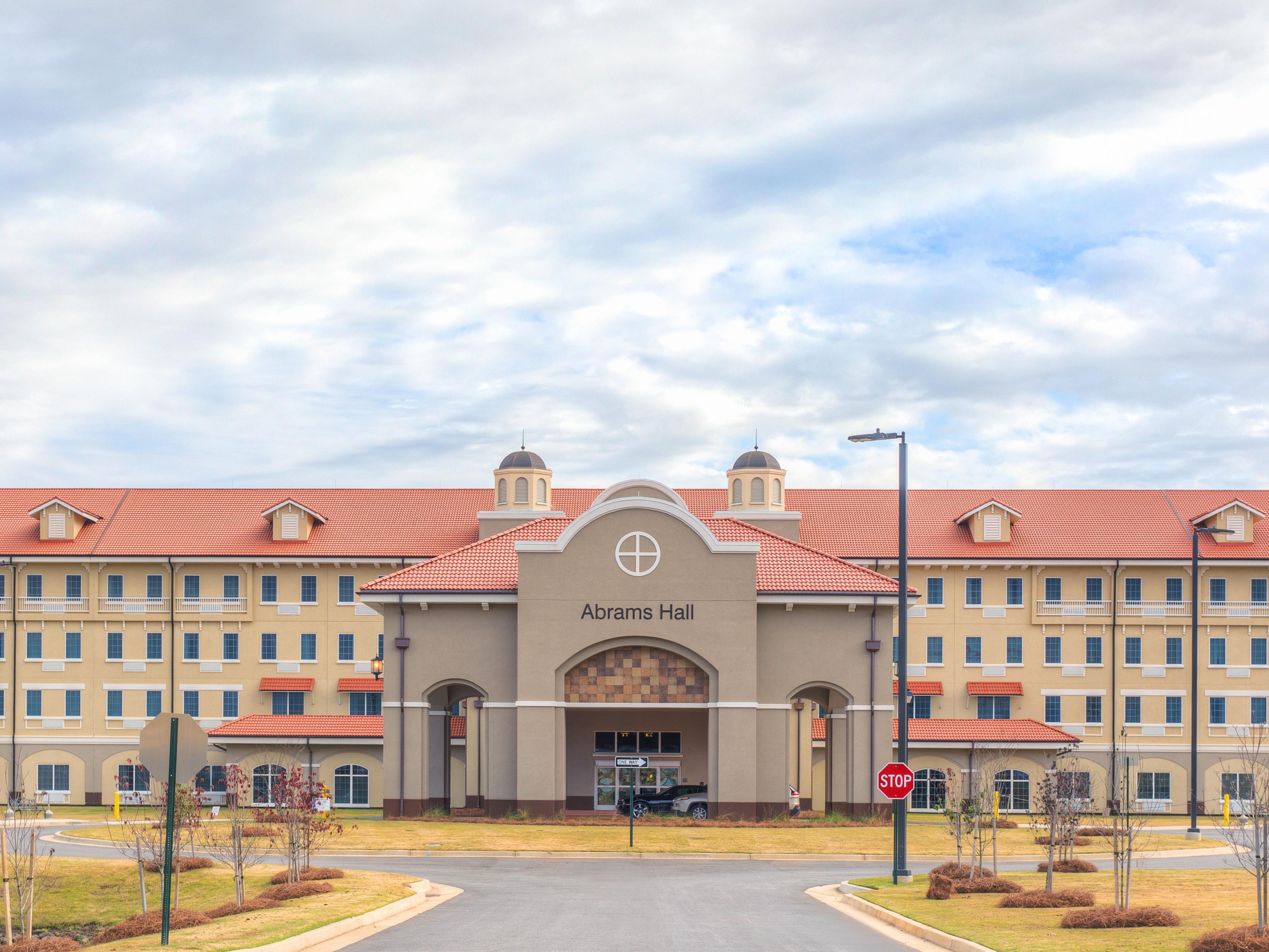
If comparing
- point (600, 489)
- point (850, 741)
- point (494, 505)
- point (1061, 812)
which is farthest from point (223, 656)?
point (1061, 812)

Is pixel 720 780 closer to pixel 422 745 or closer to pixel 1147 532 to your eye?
pixel 422 745

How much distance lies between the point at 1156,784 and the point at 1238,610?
817cm

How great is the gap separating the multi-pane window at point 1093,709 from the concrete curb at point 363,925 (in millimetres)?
37652

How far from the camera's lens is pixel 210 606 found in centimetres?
5647

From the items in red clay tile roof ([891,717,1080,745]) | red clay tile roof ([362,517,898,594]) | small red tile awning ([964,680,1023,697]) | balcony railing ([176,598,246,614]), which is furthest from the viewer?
balcony railing ([176,598,246,614])

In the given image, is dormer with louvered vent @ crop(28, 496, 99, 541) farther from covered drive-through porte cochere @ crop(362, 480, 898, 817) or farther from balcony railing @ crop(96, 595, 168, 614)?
covered drive-through porte cochere @ crop(362, 480, 898, 817)

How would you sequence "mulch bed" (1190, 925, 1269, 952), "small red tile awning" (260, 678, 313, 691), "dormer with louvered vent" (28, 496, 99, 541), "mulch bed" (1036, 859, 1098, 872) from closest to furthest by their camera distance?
"mulch bed" (1190, 925, 1269, 952), "mulch bed" (1036, 859, 1098, 872), "small red tile awning" (260, 678, 313, 691), "dormer with louvered vent" (28, 496, 99, 541)

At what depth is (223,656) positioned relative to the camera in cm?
5631

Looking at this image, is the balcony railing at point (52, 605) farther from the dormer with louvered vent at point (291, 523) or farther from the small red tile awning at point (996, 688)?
the small red tile awning at point (996, 688)

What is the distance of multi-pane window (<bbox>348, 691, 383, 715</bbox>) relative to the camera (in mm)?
55656

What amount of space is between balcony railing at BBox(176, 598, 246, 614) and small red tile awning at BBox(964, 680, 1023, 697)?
31.2m

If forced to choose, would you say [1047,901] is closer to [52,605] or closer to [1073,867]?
[1073,867]

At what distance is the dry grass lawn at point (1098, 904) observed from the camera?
17.7 metres

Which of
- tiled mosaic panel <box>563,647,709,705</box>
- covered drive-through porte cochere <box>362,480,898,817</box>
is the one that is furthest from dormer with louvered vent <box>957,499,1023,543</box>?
tiled mosaic panel <box>563,647,709,705</box>
